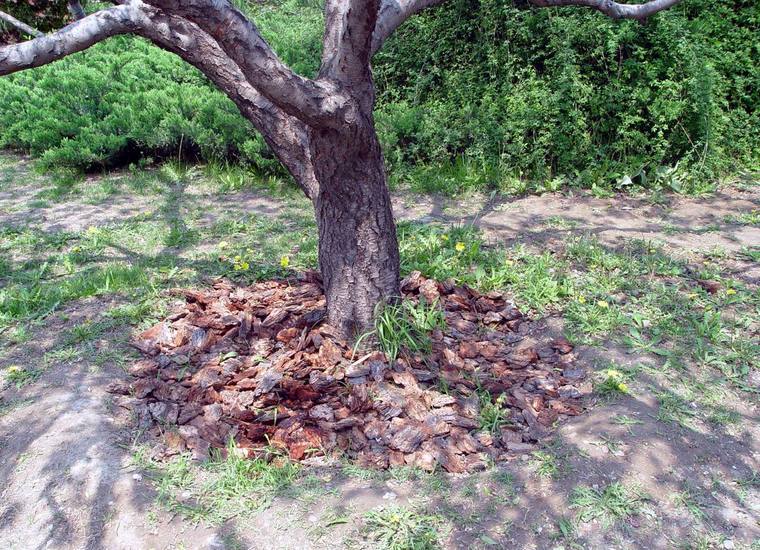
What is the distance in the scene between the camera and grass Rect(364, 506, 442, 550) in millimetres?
2422

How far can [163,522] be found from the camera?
2531mm

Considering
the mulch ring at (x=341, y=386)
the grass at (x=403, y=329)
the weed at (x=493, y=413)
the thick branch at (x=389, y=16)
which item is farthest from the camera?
the grass at (x=403, y=329)

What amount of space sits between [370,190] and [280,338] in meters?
0.98

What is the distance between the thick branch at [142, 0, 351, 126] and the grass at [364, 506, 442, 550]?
1.61 m

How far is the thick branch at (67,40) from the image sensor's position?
2656 mm

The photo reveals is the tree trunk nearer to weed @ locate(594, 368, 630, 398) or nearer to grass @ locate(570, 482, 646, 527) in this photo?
weed @ locate(594, 368, 630, 398)

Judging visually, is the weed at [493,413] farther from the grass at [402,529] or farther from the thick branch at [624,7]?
the thick branch at [624,7]

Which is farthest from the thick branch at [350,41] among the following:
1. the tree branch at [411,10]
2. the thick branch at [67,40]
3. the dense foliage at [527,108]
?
the dense foliage at [527,108]

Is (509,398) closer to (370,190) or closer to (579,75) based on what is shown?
(370,190)

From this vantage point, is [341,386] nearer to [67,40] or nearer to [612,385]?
[612,385]

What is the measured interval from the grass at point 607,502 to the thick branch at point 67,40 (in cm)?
280

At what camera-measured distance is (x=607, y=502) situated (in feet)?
8.51

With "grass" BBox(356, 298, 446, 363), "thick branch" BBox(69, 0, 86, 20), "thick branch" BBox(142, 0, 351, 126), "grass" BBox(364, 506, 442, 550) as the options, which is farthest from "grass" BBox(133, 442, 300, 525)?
"thick branch" BBox(69, 0, 86, 20)

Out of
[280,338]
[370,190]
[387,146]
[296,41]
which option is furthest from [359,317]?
[296,41]
